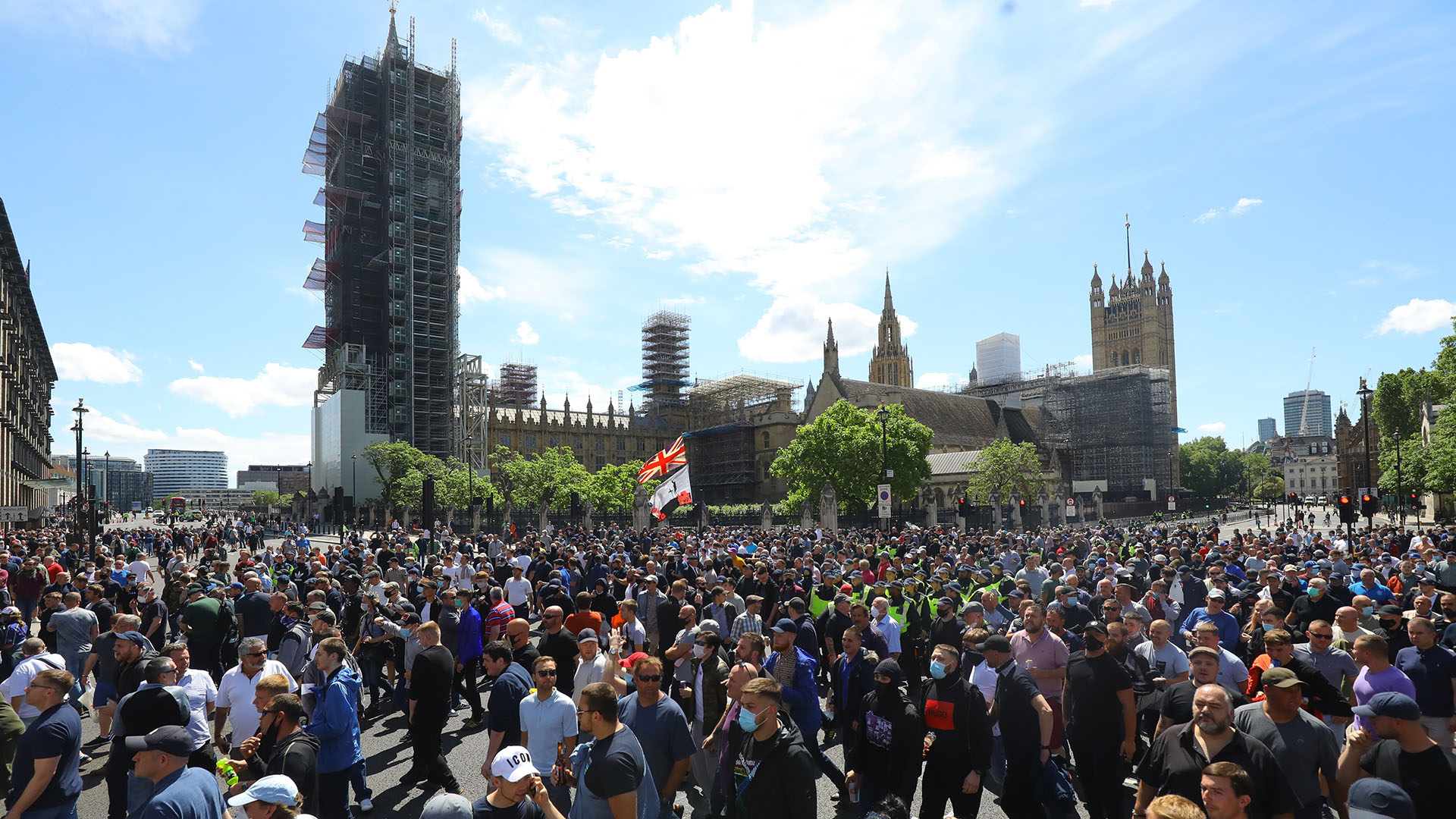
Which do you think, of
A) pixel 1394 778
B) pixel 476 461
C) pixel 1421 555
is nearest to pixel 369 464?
pixel 476 461

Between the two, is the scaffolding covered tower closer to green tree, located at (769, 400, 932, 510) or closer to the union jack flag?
green tree, located at (769, 400, 932, 510)

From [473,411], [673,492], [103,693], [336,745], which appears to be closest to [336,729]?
[336,745]

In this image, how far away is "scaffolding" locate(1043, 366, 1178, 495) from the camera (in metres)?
83.9

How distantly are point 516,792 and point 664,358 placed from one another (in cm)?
10889

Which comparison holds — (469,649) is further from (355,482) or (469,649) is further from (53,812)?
(355,482)

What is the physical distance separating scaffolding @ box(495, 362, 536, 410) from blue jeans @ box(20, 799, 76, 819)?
114554mm

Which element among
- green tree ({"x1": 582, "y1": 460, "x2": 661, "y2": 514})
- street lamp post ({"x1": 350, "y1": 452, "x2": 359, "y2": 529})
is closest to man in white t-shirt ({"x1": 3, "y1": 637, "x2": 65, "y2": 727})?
green tree ({"x1": 582, "y1": 460, "x2": 661, "y2": 514})

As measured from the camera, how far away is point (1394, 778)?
4.61m

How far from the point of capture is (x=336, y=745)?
6270mm

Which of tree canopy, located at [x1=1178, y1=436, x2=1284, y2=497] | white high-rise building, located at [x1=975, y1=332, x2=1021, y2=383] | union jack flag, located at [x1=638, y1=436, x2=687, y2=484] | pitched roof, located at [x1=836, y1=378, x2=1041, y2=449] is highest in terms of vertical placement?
white high-rise building, located at [x1=975, y1=332, x2=1021, y2=383]

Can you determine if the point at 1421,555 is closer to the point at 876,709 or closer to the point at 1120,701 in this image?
the point at 1120,701

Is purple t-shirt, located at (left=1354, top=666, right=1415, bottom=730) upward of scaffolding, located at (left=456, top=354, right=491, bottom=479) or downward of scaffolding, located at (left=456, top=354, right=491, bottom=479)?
downward

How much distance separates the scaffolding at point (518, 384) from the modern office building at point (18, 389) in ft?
174

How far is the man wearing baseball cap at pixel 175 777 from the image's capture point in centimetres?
393
